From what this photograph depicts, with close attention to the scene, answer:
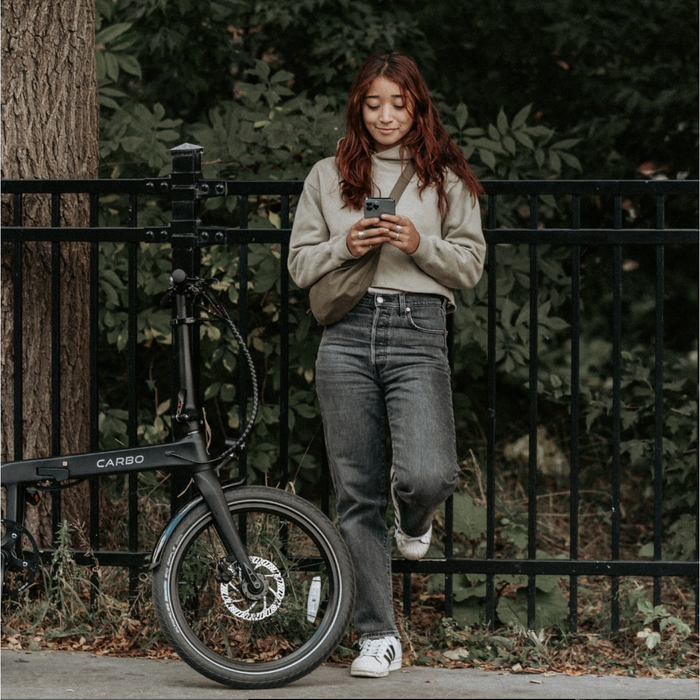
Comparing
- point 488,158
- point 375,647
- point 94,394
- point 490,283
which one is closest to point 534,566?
point 375,647

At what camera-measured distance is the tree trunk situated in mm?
4301

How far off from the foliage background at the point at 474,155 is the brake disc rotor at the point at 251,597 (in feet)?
3.64

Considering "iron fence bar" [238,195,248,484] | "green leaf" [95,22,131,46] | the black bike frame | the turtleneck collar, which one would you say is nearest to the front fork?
the black bike frame

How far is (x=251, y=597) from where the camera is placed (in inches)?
137

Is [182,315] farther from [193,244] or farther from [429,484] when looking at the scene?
[429,484]

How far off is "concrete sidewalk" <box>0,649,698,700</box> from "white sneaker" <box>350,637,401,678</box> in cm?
3

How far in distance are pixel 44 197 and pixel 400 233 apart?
1715mm

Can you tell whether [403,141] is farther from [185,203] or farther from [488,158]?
[488,158]

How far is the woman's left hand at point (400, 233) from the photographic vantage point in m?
3.36

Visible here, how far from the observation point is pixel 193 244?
13.0 ft

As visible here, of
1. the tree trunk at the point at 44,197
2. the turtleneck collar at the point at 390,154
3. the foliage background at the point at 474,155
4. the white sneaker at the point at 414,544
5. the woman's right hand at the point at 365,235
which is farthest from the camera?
the foliage background at the point at 474,155

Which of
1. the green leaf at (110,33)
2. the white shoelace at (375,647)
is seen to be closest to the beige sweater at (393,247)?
the white shoelace at (375,647)

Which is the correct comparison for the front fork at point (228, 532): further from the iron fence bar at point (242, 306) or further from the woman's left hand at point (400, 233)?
A: the woman's left hand at point (400, 233)

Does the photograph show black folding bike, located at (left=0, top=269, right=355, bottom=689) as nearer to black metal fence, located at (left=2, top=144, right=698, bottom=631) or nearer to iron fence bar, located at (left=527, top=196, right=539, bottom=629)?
black metal fence, located at (left=2, top=144, right=698, bottom=631)
